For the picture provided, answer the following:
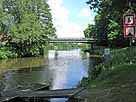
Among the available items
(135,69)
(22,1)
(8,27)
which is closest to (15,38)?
(8,27)

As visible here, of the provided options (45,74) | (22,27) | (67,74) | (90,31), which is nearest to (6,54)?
(22,27)

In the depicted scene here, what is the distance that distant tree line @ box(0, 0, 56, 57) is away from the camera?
8119 cm

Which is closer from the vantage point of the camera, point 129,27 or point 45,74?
point 129,27

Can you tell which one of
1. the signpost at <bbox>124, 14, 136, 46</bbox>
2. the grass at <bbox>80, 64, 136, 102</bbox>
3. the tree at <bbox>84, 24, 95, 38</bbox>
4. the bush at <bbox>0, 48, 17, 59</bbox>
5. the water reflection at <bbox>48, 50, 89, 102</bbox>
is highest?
the tree at <bbox>84, 24, 95, 38</bbox>

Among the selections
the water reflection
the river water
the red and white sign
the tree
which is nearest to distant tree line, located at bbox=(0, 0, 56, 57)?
the water reflection

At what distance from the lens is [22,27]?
80.6m

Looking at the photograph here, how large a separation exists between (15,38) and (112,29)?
22.4 metres

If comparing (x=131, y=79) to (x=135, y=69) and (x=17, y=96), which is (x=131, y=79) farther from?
(x=17, y=96)

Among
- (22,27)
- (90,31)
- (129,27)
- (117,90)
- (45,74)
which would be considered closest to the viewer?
(129,27)

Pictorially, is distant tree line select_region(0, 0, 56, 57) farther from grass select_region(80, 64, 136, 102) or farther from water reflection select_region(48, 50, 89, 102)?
grass select_region(80, 64, 136, 102)

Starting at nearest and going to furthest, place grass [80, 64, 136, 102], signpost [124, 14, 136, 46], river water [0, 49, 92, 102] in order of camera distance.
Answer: signpost [124, 14, 136, 46] → grass [80, 64, 136, 102] → river water [0, 49, 92, 102]

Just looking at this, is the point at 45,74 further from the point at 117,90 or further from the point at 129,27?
the point at 129,27

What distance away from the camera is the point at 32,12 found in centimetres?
8588

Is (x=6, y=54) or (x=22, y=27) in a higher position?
(x=22, y=27)
